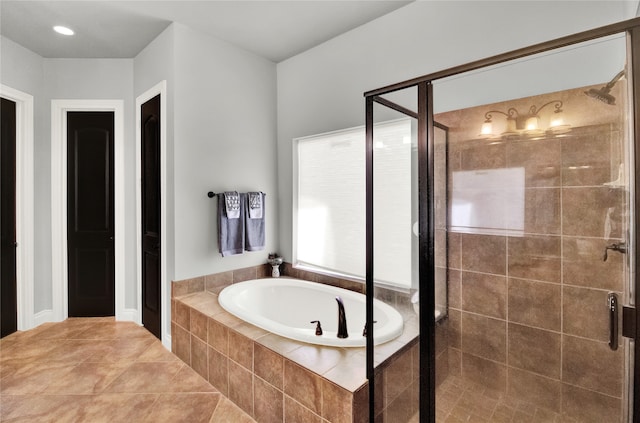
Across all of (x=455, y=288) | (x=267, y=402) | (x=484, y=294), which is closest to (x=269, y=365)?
(x=267, y=402)

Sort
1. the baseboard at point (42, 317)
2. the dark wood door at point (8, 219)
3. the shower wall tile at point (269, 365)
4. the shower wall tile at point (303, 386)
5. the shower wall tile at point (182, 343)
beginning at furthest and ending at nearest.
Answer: the baseboard at point (42, 317) < the dark wood door at point (8, 219) < the shower wall tile at point (182, 343) < the shower wall tile at point (269, 365) < the shower wall tile at point (303, 386)

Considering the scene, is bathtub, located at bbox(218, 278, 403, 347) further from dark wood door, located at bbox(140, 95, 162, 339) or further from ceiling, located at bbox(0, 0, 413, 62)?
ceiling, located at bbox(0, 0, 413, 62)

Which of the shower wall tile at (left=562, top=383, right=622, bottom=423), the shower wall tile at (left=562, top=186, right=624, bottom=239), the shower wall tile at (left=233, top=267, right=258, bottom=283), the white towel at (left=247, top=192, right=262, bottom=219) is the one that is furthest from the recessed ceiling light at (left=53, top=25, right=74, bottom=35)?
the shower wall tile at (left=562, top=383, right=622, bottom=423)

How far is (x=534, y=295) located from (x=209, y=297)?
2.28 metres

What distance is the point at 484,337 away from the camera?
151cm

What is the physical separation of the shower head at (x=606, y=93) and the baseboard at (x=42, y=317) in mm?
4581

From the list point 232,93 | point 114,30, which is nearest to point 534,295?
point 232,93

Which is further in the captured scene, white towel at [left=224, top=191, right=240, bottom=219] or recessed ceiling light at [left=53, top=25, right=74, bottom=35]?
white towel at [left=224, top=191, right=240, bottom=219]

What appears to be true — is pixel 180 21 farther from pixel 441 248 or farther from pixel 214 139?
pixel 441 248

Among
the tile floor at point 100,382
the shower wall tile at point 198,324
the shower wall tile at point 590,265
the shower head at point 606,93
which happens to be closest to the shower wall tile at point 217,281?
the shower wall tile at point 198,324

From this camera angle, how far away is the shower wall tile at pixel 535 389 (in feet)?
4.44

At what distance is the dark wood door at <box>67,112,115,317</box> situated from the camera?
338 centimetres

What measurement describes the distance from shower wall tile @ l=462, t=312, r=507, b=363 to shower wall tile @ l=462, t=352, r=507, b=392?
0.08ft

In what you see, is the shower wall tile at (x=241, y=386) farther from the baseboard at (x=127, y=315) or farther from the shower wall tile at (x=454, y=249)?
the baseboard at (x=127, y=315)
